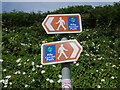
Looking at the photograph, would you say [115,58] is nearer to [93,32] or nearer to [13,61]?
[93,32]

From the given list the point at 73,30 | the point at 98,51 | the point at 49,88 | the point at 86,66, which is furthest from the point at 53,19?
the point at 98,51

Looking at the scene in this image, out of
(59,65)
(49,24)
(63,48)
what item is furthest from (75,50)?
(59,65)

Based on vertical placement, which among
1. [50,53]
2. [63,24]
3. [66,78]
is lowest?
[66,78]

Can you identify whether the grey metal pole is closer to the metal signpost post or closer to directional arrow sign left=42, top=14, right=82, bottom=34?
the metal signpost post

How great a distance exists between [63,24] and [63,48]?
0.32 m

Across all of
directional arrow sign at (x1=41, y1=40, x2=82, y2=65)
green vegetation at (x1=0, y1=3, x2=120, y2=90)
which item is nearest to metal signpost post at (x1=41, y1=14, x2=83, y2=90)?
directional arrow sign at (x1=41, y1=40, x2=82, y2=65)

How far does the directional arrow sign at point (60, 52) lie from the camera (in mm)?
1503

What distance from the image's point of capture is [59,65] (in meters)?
4.33

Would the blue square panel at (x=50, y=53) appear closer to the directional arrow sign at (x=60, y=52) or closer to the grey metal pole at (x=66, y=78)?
the directional arrow sign at (x=60, y=52)

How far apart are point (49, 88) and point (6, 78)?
4.26ft

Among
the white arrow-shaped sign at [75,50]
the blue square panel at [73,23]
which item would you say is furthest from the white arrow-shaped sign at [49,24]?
the white arrow-shaped sign at [75,50]

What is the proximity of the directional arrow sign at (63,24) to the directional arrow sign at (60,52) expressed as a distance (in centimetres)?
17

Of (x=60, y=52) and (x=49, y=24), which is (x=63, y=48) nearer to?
(x=60, y=52)

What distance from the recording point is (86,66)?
4320 millimetres
